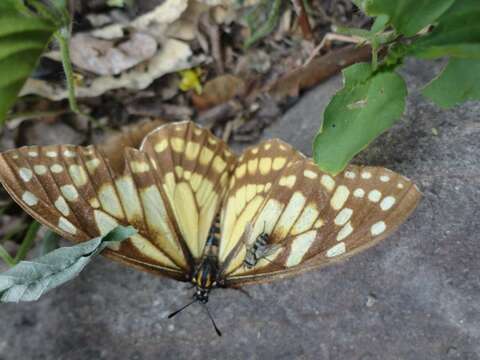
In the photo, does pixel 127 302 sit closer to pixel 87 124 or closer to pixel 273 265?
pixel 273 265

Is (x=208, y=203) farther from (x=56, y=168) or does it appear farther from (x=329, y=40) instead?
(x=329, y=40)

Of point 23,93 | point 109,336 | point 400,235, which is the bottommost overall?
point 109,336

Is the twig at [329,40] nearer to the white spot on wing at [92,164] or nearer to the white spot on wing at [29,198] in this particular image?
the white spot on wing at [92,164]

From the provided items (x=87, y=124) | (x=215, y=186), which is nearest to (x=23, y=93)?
(x=87, y=124)

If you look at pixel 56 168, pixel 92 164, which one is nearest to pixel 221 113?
pixel 92 164

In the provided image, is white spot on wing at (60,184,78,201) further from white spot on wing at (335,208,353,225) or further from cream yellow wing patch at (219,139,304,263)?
white spot on wing at (335,208,353,225)

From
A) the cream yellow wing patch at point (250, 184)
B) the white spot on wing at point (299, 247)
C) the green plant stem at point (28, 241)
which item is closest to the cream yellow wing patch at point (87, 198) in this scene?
the cream yellow wing patch at point (250, 184)
